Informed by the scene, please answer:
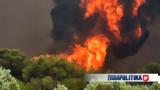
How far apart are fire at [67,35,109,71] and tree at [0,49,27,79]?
2432 centimetres

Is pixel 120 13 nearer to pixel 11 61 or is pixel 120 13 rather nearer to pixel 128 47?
pixel 128 47

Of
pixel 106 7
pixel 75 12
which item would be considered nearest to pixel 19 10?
pixel 75 12

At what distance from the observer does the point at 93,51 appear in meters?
114

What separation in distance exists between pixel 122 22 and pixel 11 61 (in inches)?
1428

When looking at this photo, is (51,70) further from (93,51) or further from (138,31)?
(138,31)

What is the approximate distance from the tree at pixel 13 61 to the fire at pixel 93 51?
24318 mm

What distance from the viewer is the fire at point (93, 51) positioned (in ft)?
368

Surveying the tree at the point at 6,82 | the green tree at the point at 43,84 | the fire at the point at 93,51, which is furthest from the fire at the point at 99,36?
the tree at the point at 6,82

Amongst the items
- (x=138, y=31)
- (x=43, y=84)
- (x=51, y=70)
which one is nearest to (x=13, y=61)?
(x=51, y=70)

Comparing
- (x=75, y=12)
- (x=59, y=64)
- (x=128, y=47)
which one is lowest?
(x=59, y=64)

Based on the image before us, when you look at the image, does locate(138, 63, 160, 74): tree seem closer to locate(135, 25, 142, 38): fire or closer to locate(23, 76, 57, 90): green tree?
locate(135, 25, 142, 38): fire

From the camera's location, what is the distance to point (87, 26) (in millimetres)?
115500

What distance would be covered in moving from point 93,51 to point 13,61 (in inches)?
1187

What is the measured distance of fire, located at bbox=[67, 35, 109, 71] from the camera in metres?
112
